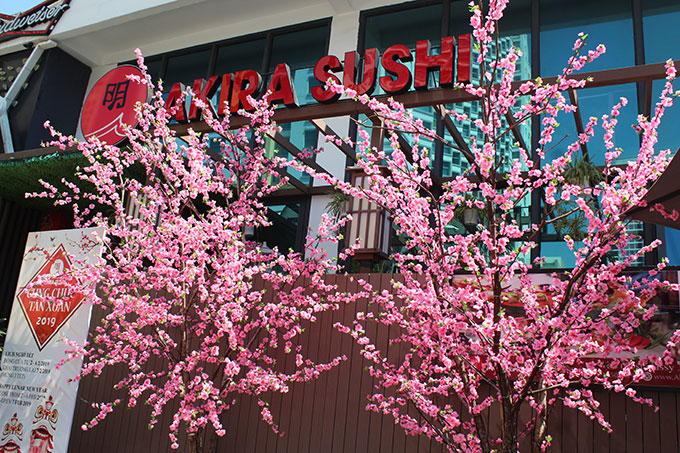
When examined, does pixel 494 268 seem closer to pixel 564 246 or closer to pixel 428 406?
pixel 428 406

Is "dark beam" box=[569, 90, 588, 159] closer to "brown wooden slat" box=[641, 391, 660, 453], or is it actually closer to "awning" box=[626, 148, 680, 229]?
"awning" box=[626, 148, 680, 229]

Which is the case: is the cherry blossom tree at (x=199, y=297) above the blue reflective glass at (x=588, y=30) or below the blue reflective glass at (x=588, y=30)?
below

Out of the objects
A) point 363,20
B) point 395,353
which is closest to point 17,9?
point 363,20

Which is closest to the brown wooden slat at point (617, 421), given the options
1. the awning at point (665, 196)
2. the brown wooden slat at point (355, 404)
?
the awning at point (665, 196)

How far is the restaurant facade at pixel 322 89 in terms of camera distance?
5314mm

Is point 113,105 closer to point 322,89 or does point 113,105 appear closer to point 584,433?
point 322,89

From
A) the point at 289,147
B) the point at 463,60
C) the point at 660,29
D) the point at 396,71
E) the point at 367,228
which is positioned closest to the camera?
the point at 463,60

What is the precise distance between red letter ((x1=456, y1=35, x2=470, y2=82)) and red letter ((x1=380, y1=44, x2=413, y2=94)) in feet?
1.81

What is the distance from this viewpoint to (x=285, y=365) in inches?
225

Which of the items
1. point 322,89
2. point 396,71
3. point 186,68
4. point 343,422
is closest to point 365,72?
point 396,71

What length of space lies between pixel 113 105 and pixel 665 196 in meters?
7.24

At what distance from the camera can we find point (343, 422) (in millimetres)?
5211

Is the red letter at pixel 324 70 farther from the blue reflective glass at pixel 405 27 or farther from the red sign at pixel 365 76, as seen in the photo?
the blue reflective glass at pixel 405 27

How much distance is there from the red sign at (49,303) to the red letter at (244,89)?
2521mm
